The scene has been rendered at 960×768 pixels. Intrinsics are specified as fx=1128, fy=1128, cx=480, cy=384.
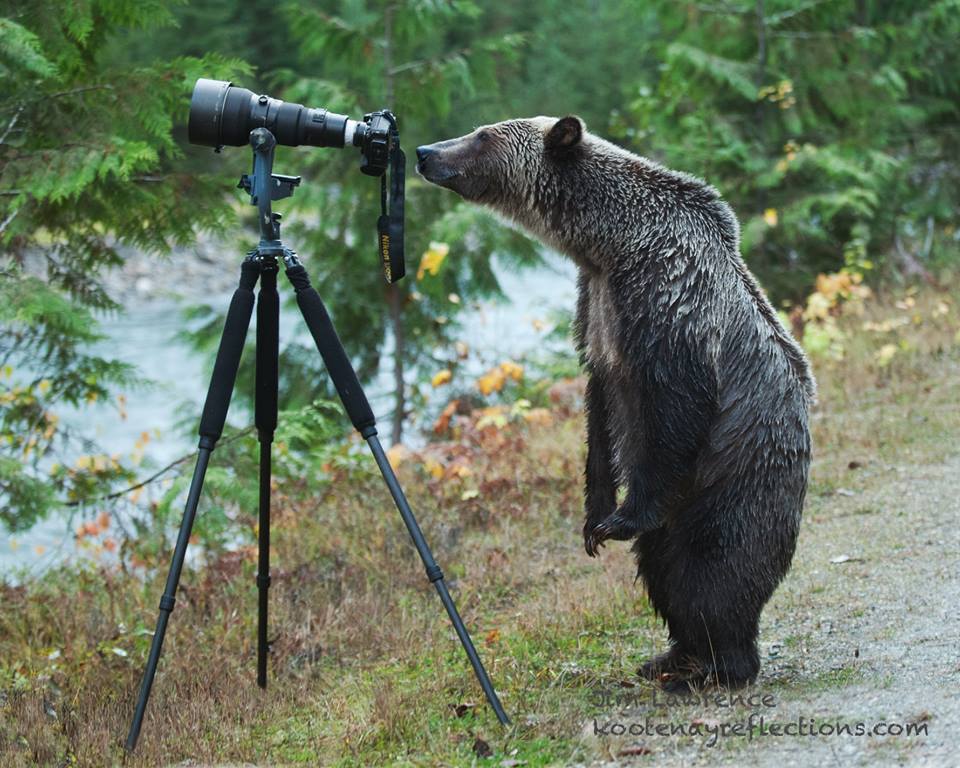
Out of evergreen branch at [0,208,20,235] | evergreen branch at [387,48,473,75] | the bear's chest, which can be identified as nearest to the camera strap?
the bear's chest

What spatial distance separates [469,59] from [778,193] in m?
3.80

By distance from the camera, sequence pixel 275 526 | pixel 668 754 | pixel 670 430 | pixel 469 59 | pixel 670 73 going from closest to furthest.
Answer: pixel 668 754 < pixel 670 430 < pixel 275 526 < pixel 469 59 < pixel 670 73

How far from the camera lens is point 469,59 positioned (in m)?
10.3

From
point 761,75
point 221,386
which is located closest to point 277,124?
point 221,386

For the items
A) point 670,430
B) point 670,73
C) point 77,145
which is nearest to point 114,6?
point 77,145

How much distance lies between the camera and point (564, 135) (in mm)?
4406

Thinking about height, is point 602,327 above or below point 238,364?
above

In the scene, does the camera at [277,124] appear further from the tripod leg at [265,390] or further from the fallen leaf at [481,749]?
the fallen leaf at [481,749]

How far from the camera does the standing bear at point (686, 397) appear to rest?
4.08m

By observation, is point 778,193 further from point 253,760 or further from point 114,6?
point 253,760

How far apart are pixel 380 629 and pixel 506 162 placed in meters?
2.28

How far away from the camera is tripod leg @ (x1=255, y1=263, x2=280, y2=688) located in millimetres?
4141

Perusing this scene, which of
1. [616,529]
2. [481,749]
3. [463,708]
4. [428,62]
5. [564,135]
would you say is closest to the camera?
[481,749]

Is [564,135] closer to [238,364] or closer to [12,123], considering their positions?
[238,364]
